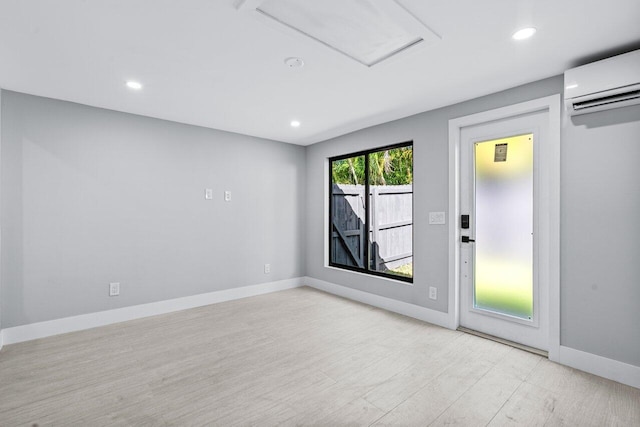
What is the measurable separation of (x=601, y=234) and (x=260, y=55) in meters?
2.84

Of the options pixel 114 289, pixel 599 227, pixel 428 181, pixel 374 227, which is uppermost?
pixel 428 181

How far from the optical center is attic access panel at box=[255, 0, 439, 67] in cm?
167

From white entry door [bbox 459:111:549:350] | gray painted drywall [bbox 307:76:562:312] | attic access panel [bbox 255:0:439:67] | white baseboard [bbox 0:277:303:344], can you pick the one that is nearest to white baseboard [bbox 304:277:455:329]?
gray painted drywall [bbox 307:76:562:312]

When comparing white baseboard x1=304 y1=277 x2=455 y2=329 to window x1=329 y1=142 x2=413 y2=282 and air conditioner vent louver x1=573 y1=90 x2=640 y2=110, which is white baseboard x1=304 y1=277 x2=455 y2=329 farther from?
air conditioner vent louver x1=573 y1=90 x2=640 y2=110

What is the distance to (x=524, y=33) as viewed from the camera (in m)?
1.93

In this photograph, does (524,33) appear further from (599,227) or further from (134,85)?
(134,85)

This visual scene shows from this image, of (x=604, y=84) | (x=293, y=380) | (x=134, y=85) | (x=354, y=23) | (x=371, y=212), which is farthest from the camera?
(x=371, y=212)

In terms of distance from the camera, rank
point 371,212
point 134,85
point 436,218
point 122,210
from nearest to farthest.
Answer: point 134,85 < point 436,218 < point 122,210 < point 371,212

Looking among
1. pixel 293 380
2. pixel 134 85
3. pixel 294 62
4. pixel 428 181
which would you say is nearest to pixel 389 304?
pixel 428 181

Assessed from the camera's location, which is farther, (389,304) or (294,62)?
(389,304)

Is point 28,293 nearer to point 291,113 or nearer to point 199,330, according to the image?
point 199,330

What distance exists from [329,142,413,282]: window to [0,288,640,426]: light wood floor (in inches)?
57.0

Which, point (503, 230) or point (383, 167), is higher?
point (383, 167)

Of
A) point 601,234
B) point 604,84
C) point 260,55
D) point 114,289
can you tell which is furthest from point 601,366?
point 114,289
